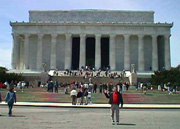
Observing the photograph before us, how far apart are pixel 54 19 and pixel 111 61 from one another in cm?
Result: 1954

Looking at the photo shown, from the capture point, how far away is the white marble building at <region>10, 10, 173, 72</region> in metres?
65.6

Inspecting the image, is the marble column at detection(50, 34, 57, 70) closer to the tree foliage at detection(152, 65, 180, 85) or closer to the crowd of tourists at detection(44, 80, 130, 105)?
the tree foliage at detection(152, 65, 180, 85)

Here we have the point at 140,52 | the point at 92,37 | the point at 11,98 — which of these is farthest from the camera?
the point at 92,37

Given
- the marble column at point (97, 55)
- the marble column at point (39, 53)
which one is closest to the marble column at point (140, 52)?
the marble column at point (97, 55)

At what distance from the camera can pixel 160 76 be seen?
48812mm

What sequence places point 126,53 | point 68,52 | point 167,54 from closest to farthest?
point 167,54
point 126,53
point 68,52

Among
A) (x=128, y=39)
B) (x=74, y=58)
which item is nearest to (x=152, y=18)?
(x=128, y=39)

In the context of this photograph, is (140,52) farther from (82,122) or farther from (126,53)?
(82,122)

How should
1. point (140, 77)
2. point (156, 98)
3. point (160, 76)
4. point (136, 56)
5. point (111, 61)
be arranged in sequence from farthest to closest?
point (136, 56), point (111, 61), point (140, 77), point (160, 76), point (156, 98)

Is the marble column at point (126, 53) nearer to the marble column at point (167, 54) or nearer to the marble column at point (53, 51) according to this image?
the marble column at point (167, 54)

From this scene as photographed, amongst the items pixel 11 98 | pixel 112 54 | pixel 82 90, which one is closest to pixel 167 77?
pixel 112 54

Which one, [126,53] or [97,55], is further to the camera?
[97,55]

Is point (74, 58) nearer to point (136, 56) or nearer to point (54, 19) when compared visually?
point (54, 19)

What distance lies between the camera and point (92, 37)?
72.9m
